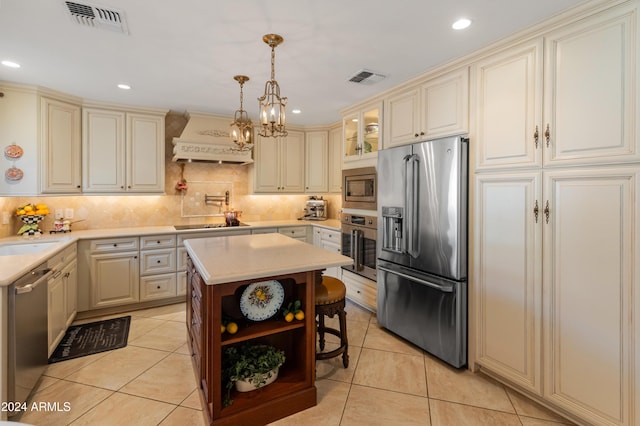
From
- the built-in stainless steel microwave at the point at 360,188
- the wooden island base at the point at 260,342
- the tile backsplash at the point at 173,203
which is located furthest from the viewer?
the tile backsplash at the point at 173,203

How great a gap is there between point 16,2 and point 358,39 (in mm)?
2119

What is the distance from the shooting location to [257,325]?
1.97 metres

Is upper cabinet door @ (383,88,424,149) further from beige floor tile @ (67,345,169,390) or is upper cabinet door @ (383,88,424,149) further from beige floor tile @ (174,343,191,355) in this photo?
beige floor tile @ (67,345,169,390)

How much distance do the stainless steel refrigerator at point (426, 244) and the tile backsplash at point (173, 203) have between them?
227cm

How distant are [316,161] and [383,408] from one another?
12.0 feet

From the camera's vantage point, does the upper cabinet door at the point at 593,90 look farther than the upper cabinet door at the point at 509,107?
No

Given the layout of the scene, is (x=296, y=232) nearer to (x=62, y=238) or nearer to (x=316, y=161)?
(x=316, y=161)

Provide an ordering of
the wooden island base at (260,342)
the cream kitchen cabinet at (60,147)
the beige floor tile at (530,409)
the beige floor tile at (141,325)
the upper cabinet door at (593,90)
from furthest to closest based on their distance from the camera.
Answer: the cream kitchen cabinet at (60,147), the beige floor tile at (141,325), the beige floor tile at (530,409), the wooden island base at (260,342), the upper cabinet door at (593,90)

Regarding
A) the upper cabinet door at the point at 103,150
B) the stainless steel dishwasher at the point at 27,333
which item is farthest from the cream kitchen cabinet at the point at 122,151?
the stainless steel dishwasher at the point at 27,333

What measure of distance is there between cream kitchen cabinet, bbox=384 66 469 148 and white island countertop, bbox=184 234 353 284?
4.81 feet

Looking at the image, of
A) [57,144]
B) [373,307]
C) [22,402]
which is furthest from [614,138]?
[57,144]

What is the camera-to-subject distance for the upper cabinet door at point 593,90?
1.67 meters

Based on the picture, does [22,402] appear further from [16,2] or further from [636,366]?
[636,366]

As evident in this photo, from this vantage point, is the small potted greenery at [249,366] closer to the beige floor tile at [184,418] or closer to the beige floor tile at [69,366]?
the beige floor tile at [184,418]
